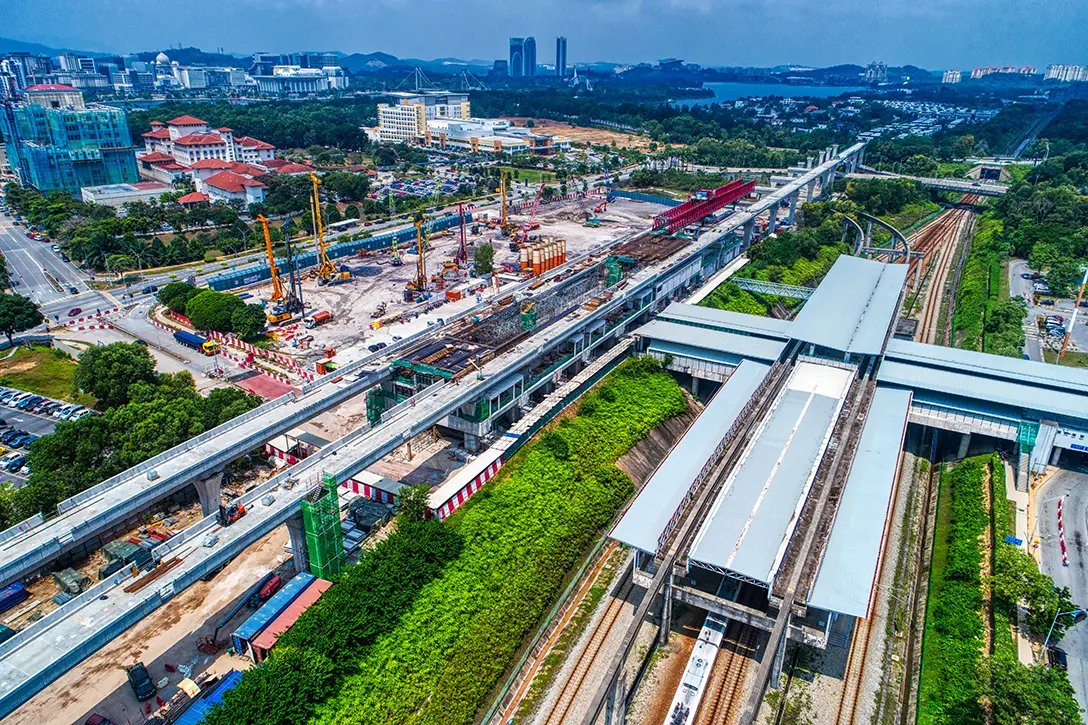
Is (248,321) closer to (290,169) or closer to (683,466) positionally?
(683,466)

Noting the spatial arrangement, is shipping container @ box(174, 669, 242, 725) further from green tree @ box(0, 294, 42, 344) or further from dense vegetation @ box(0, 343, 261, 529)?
green tree @ box(0, 294, 42, 344)

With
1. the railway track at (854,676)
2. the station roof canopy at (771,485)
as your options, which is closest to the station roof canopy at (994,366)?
the station roof canopy at (771,485)

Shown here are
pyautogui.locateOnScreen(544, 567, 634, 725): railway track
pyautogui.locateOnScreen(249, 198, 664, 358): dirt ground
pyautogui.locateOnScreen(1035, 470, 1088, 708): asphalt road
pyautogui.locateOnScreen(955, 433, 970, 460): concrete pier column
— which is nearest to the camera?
pyautogui.locateOnScreen(544, 567, 634, 725): railway track

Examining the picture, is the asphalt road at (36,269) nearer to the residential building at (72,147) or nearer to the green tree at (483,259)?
the residential building at (72,147)

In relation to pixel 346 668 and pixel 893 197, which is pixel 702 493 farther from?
pixel 893 197

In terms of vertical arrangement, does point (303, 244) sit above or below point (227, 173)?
below

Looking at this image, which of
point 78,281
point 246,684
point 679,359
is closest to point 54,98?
point 78,281

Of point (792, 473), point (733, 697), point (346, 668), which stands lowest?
point (733, 697)

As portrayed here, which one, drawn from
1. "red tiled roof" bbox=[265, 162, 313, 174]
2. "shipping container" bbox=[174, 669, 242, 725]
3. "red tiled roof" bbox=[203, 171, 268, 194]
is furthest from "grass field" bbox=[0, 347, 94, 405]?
"red tiled roof" bbox=[265, 162, 313, 174]
